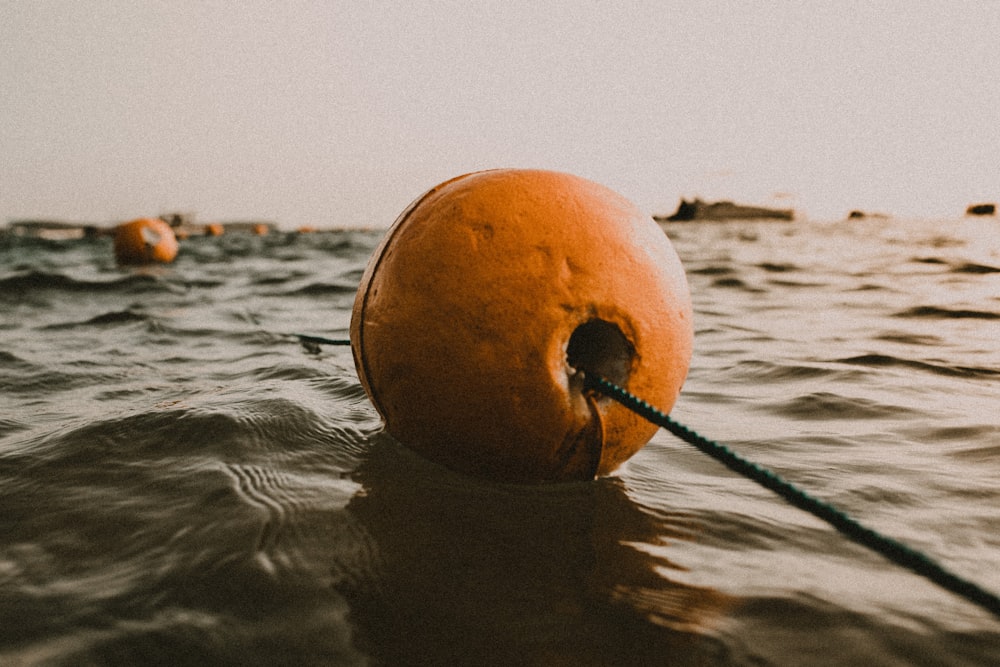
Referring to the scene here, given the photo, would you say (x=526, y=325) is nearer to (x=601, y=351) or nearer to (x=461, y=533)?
(x=601, y=351)

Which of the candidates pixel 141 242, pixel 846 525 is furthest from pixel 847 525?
pixel 141 242

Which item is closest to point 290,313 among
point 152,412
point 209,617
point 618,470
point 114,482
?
point 152,412

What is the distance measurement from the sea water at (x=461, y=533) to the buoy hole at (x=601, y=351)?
1.57 feet

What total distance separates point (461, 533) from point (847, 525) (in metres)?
1.07

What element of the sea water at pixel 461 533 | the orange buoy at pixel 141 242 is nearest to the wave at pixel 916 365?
the sea water at pixel 461 533

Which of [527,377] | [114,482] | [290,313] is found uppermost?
[527,377]

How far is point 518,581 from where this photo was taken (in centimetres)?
177

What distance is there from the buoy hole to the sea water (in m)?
0.48

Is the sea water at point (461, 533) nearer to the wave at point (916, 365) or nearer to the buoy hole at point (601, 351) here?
the wave at point (916, 365)

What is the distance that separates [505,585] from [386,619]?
0.33 metres

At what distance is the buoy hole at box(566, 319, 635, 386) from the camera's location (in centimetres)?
211

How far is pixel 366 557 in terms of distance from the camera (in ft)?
6.16

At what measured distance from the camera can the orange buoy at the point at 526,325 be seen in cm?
198

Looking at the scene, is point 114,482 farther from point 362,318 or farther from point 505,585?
point 505,585
